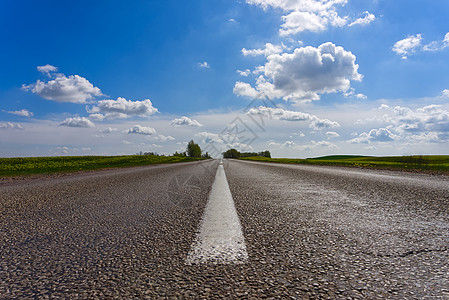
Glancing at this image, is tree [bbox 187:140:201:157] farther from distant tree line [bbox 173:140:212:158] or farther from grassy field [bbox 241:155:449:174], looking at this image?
grassy field [bbox 241:155:449:174]

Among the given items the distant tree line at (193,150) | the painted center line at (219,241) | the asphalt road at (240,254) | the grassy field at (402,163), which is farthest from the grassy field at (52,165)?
the distant tree line at (193,150)

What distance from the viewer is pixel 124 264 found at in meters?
1.33

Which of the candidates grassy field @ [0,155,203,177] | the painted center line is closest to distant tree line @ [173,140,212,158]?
grassy field @ [0,155,203,177]

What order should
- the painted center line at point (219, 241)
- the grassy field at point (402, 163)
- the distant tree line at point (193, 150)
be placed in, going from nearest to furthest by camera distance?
the painted center line at point (219, 241) < the grassy field at point (402, 163) < the distant tree line at point (193, 150)

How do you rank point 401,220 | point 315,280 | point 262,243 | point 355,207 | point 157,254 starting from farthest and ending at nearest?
point 355,207 < point 401,220 < point 262,243 < point 157,254 < point 315,280

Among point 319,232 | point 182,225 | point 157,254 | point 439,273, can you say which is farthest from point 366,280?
point 182,225

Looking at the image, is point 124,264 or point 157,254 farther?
point 157,254

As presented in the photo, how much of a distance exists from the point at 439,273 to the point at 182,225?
161 cm

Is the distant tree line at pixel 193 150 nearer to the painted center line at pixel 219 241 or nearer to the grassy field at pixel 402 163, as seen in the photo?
the grassy field at pixel 402 163

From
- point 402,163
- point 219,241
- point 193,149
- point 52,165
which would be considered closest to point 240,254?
point 219,241

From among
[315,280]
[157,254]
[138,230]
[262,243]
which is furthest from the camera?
[138,230]

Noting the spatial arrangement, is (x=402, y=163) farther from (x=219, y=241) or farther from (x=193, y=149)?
(x=193, y=149)

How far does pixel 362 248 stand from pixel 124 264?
130 centimetres

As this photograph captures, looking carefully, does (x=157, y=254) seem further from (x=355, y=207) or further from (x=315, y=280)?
(x=355, y=207)
